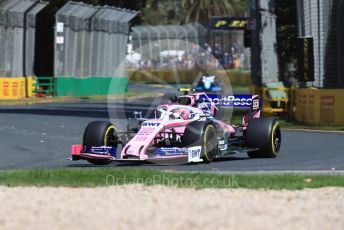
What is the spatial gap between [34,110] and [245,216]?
87.0ft

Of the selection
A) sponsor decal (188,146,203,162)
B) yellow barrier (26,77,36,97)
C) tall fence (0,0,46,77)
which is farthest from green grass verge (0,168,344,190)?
yellow barrier (26,77,36,97)

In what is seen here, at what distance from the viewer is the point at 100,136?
15758 mm

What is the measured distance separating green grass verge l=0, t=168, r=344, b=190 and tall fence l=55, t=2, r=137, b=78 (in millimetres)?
32305

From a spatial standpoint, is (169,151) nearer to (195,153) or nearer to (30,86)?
(195,153)

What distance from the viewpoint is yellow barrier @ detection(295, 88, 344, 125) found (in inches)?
1054

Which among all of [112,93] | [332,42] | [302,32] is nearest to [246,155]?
[332,42]

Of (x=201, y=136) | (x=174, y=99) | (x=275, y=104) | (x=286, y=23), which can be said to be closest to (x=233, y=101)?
(x=174, y=99)

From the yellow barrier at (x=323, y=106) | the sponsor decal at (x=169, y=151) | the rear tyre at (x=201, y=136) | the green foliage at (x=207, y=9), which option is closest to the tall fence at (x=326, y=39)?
the yellow barrier at (x=323, y=106)

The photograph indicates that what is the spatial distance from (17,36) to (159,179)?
32.3 metres

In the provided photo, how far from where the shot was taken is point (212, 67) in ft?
230

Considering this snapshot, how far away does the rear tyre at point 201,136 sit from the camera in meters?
15.5

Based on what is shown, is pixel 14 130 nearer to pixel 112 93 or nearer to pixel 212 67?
pixel 112 93

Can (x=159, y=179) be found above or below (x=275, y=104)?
below

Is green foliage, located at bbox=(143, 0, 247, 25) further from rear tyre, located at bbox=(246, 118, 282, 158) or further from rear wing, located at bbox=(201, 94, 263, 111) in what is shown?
rear tyre, located at bbox=(246, 118, 282, 158)
